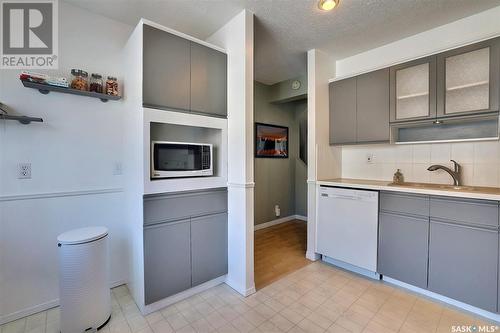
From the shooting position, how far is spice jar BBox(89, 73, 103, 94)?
6.50ft

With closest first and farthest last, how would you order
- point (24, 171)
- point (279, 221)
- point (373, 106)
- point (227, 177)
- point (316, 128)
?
point (24, 171)
point (227, 177)
point (373, 106)
point (316, 128)
point (279, 221)

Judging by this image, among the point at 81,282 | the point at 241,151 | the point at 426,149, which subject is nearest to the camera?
the point at 81,282

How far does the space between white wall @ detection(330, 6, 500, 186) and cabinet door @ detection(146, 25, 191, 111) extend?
208 centimetres

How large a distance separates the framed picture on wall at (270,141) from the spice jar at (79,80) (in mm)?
2521

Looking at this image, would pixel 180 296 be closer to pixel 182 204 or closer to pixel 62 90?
pixel 182 204

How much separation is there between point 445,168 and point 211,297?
8.40 ft

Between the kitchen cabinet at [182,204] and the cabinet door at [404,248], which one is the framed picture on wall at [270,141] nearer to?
the kitchen cabinet at [182,204]

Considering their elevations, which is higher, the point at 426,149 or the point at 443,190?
the point at 426,149

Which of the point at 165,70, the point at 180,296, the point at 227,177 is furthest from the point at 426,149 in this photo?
the point at 180,296

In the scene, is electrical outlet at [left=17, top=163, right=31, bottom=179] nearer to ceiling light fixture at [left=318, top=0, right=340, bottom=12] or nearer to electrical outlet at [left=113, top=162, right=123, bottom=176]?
electrical outlet at [left=113, top=162, right=123, bottom=176]

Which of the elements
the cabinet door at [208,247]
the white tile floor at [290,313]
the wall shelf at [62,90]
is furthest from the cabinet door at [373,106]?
the wall shelf at [62,90]

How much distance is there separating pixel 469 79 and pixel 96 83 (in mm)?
3323

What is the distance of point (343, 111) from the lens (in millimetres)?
2799

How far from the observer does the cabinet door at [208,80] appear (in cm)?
203
